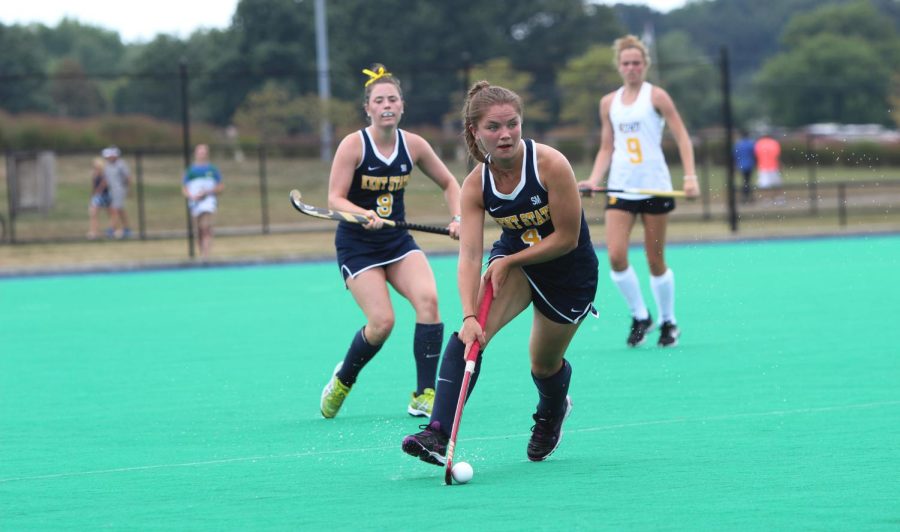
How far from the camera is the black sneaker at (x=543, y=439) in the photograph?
6.02m

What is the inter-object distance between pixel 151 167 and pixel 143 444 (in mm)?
28492

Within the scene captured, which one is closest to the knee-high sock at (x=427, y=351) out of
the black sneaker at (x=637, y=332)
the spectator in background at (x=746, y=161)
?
the black sneaker at (x=637, y=332)

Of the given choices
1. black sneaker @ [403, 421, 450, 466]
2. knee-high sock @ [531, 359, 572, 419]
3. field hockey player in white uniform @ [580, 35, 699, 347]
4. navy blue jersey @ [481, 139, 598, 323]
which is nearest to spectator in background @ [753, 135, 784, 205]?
field hockey player in white uniform @ [580, 35, 699, 347]

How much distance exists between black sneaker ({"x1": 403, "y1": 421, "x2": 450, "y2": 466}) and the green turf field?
0.11m

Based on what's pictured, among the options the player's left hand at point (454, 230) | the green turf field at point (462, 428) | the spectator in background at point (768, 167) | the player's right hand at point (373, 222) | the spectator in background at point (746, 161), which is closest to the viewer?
the green turf field at point (462, 428)

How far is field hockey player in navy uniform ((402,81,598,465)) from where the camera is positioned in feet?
18.3

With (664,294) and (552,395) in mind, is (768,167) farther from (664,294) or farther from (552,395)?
(552,395)

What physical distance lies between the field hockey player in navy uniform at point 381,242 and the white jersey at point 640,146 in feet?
9.01

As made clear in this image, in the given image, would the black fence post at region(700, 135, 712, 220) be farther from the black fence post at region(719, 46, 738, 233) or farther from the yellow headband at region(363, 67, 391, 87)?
the yellow headband at region(363, 67, 391, 87)

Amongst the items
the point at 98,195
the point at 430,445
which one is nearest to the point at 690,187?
the point at 430,445

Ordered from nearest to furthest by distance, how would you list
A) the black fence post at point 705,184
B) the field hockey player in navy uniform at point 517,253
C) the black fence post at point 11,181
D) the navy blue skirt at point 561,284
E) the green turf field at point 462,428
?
the green turf field at point 462,428, the field hockey player in navy uniform at point 517,253, the navy blue skirt at point 561,284, the black fence post at point 11,181, the black fence post at point 705,184

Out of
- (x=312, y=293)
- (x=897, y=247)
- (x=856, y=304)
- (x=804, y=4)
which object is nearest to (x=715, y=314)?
(x=856, y=304)

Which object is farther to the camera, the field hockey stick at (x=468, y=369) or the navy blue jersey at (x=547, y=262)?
the navy blue jersey at (x=547, y=262)

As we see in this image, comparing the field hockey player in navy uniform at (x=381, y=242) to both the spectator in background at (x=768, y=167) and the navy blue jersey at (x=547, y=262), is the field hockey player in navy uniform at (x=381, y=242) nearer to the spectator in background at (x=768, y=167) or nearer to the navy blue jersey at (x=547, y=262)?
the navy blue jersey at (x=547, y=262)
